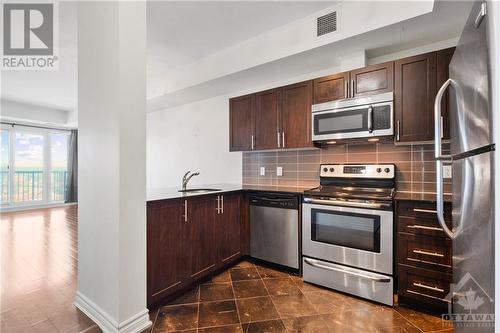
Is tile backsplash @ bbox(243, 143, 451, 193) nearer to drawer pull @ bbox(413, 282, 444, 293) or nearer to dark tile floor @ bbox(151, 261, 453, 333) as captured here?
drawer pull @ bbox(413, 282, 444, 293)

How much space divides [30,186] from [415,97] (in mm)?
8707

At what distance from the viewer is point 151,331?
1.74 meters

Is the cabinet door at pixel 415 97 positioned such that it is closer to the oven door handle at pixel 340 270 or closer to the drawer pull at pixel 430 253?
the drawer pull at pixel 430 253

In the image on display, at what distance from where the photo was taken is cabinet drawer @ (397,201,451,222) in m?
1.91

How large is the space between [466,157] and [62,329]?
268 cm

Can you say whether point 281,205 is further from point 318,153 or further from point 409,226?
point 409,226

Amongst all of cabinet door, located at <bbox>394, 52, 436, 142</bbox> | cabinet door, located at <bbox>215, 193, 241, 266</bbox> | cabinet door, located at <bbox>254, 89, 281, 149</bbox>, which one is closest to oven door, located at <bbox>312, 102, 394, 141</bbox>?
cabinet door, located at <bbox>394, 52, 436, 142</bbox>

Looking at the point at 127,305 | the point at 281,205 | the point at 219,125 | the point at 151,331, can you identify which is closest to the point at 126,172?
the point at 127,305

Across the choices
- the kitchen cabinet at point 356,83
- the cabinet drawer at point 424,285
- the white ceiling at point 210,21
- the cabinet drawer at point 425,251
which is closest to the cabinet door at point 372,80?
the kitchen cabinet at point 356,83

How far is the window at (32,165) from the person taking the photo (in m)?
6.08

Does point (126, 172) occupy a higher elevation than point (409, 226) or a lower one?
higher

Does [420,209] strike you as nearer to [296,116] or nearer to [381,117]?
[381,117]

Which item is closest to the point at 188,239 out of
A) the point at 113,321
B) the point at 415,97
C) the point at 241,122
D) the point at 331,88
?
the point at 113,321

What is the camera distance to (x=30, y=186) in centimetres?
657
